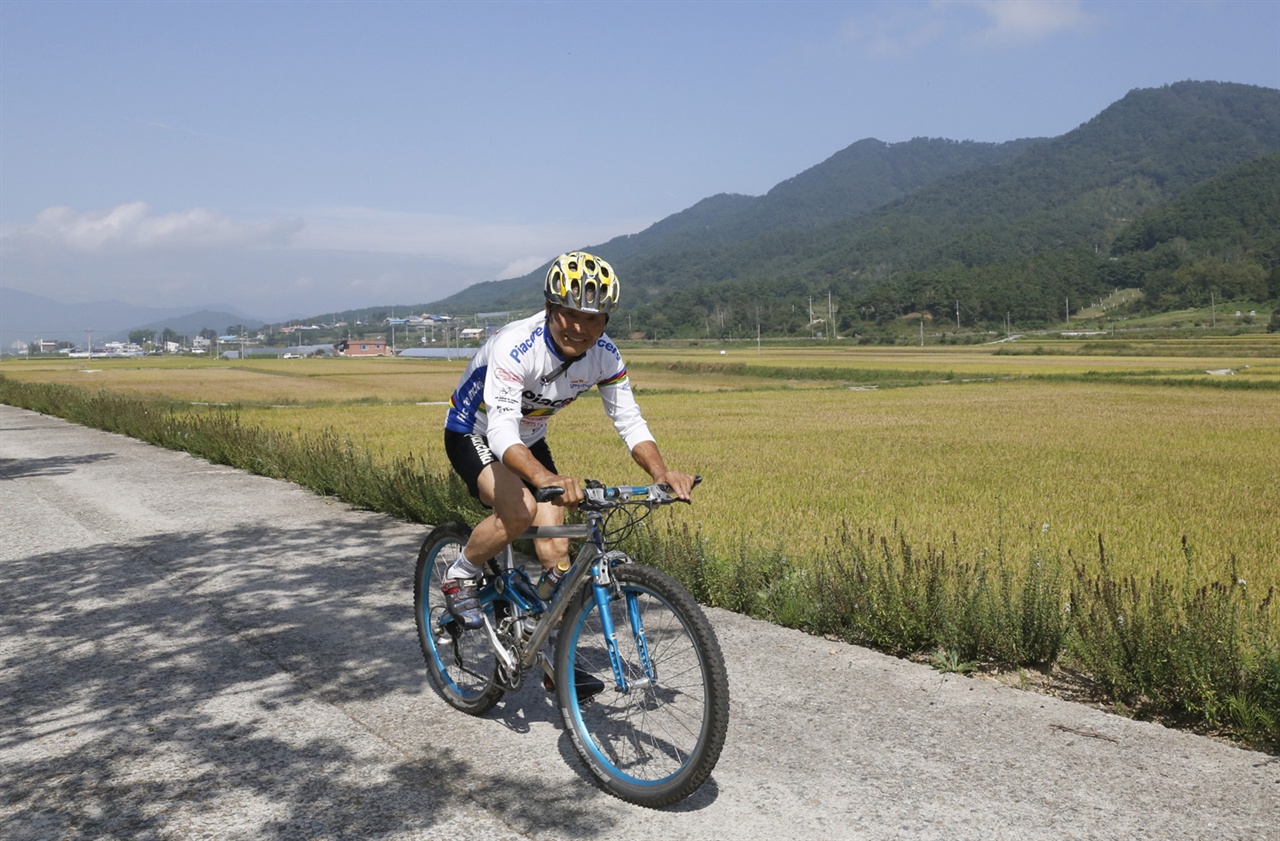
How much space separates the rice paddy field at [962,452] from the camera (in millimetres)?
9656

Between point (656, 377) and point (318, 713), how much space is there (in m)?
58.9

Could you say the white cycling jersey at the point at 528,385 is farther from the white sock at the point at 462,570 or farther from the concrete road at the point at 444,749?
the concrete road at the point at 444,749

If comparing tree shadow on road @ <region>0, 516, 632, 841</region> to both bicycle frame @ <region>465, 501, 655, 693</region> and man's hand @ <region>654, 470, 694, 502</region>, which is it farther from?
man's hand @ <region>654, 470, 694, 502</region>

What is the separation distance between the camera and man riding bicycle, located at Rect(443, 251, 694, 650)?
3977 mm

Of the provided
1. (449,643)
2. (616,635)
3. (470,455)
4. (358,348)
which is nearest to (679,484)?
(616,635)

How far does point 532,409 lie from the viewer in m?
4.51

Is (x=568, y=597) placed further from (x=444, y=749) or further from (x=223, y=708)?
(x=223, y=708)

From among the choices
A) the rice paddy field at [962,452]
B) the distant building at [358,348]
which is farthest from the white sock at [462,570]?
the distant building at [358,348]

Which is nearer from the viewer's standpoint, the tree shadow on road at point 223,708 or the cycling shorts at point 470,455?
the tree shadow on road at point 223,708

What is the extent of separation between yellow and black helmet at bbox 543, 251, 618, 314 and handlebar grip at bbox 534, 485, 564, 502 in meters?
0.77

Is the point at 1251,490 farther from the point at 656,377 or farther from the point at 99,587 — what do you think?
the point at 656,377

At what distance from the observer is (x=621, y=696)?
12.8 feet

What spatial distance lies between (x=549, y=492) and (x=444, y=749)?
1458 millimetres

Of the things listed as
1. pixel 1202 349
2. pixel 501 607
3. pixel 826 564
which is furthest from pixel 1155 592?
pixel 1202 349
